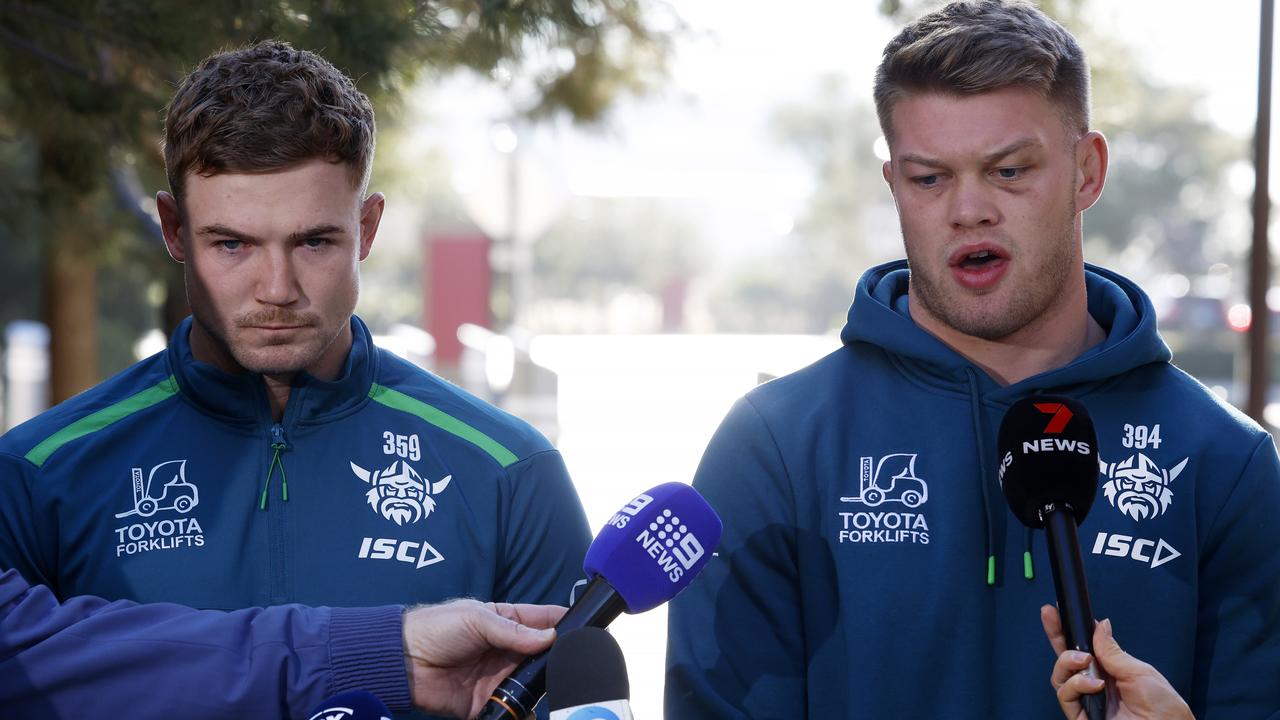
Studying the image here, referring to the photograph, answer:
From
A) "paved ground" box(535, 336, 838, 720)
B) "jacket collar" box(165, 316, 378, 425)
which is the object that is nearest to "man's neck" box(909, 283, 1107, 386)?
"paved ground" box(535, 336, 838, 720)

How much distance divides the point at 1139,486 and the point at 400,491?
1.45 metres

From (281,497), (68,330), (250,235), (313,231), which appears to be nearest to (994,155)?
(313,231)

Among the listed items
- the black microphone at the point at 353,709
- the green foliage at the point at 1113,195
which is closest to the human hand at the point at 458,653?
the black microphone at the point at 353,709

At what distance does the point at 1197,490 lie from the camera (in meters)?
2.86

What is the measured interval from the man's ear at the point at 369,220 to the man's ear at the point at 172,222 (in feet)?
1.16

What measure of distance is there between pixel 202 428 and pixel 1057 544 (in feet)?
5.49

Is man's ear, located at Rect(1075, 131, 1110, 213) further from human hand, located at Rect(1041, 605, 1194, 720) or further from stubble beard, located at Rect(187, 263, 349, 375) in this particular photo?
stubble beard, located at Rect(187, 263, 349, 375)

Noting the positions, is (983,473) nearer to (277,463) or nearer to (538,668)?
(538,668)

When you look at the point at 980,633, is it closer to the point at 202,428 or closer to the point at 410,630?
the point at 410,630

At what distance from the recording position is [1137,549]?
2818 mm

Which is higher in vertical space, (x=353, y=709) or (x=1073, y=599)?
(x=1073, y=599)

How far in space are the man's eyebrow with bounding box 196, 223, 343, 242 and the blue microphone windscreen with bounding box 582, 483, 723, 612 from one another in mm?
894

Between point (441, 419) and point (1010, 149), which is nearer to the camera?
point (1010, 149)

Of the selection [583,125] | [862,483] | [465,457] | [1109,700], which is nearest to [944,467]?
[862,483]
